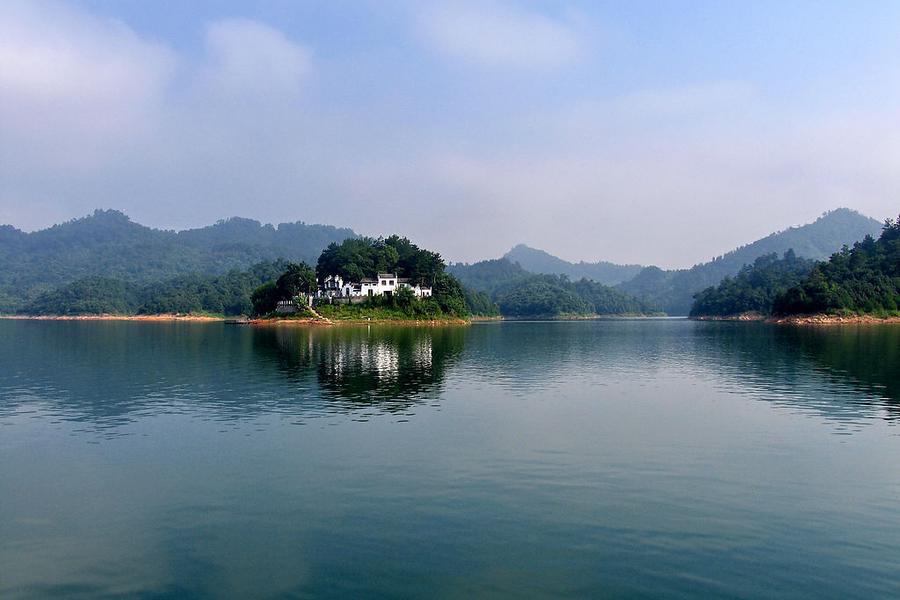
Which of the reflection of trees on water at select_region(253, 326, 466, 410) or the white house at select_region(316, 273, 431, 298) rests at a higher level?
the white house at select_region(316, 273, 431, 298)

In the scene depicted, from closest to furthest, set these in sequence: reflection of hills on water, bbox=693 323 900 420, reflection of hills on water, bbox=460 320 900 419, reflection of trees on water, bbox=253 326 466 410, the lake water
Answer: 1. the lake water
2. reflection of hills on water, bbox=693 323 900 420
3. reflection of hills on water, bbox=460 320 900 419
4. reflection of trees on water, bbox=253 326 466 410

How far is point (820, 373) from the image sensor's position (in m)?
55.2

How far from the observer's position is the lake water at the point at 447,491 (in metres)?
14.7

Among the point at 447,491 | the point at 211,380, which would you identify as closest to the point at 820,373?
the point at 447,491

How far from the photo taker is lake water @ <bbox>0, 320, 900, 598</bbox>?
14734 millimetres

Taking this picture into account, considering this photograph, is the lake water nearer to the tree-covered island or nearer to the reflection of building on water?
the reflection of building on water

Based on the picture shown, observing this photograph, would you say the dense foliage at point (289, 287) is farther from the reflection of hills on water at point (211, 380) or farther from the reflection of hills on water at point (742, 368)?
the reflection of hills on water at point (742, 368)

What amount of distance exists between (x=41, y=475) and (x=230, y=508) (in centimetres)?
931

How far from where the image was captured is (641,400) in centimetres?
4156

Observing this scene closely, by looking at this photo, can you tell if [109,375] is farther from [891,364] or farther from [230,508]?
[891,364]

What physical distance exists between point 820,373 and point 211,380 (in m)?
54.4

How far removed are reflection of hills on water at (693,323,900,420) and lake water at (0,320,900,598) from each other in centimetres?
68

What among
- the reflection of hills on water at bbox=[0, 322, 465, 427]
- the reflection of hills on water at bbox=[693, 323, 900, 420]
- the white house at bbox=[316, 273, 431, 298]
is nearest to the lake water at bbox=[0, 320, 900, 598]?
the reflection of hills on water at bbox=[0, 322, 465, 427]

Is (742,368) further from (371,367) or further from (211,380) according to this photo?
(211,380)
